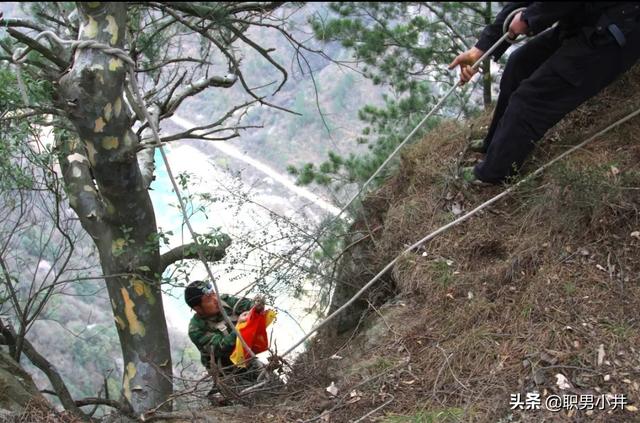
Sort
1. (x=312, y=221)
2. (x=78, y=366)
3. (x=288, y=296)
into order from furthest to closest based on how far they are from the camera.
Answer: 1. (x=78, y=366)
2. (x=312, y=221)
3. (x=288, y=296)

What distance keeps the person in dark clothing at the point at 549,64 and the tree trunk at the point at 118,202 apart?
2.05 metres

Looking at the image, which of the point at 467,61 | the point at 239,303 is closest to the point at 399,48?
the point at 467,61

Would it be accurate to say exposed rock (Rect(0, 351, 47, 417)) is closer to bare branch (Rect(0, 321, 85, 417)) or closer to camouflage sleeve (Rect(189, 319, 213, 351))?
bare branch (Rect(0, 321, 85, 417))

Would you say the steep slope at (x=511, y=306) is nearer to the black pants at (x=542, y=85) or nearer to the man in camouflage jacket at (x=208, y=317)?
the black pants at (x=542, y=85)

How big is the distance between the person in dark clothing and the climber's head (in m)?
2.01

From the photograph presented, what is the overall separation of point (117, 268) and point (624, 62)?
326cm

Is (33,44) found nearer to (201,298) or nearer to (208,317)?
(201,298)

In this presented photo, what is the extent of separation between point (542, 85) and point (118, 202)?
2588 millimetres

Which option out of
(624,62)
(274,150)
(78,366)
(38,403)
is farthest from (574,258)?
(274,150)

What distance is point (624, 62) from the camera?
11.0 ft

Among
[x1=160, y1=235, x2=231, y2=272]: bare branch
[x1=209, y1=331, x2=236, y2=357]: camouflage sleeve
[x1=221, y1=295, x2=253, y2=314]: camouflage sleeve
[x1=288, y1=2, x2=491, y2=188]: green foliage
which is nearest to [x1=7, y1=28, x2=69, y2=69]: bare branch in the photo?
[x1=160, y1=235, x2=231, y2=272]: bare branch

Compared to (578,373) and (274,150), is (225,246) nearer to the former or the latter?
(578,373)

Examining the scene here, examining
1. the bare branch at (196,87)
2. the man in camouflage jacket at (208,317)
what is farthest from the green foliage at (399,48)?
the man in camouflage jacket at (208,317)

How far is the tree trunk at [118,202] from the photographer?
124 inches
